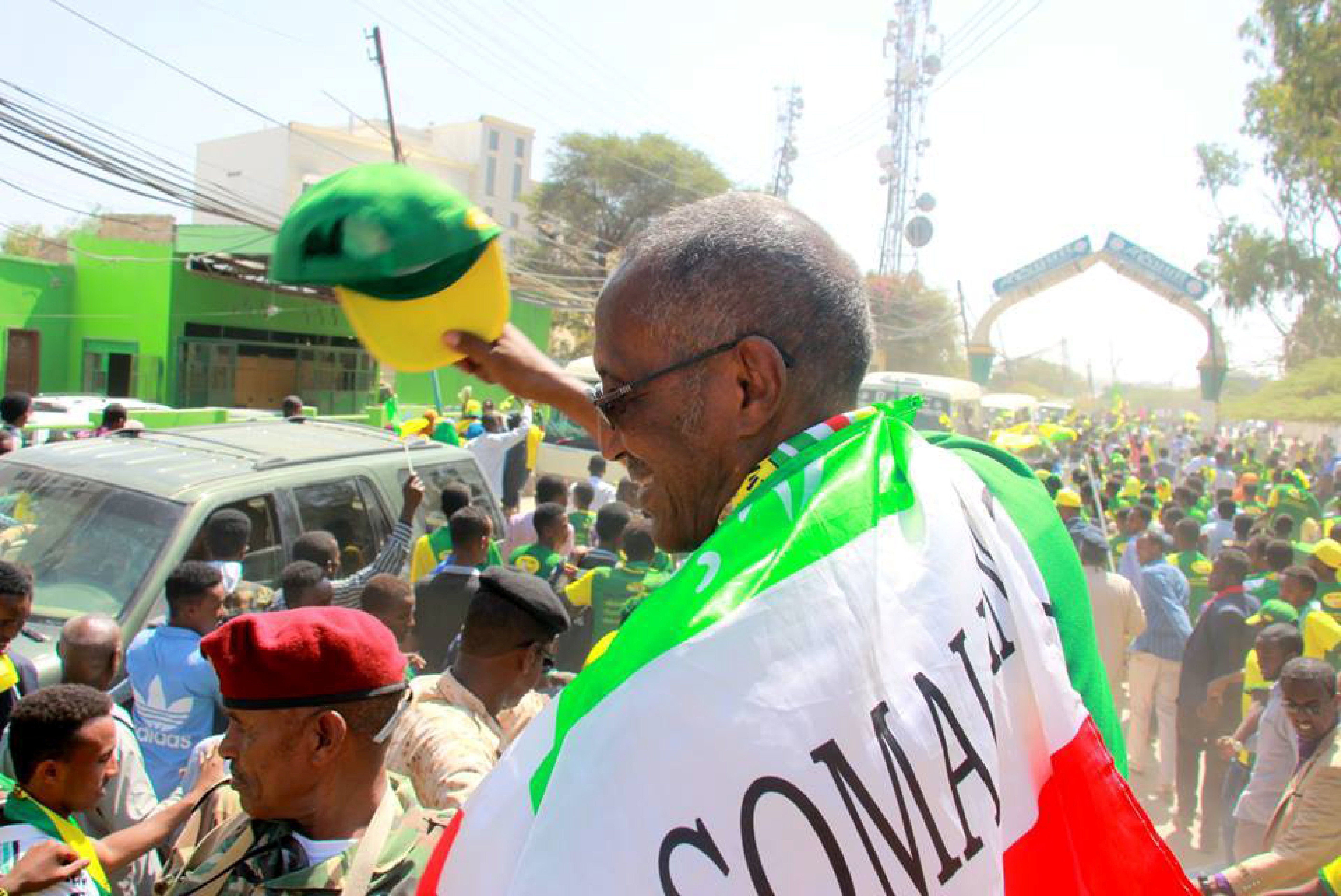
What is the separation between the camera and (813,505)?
3.35ft

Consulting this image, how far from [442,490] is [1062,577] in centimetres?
614

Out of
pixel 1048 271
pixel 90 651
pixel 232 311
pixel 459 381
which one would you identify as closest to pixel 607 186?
pixel 459 381

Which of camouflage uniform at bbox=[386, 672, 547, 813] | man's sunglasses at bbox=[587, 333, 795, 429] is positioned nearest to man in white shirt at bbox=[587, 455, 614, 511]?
camouflage uniform at bbox=[386, 672, 547, 813]

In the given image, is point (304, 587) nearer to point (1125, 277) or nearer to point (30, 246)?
point (1125, 277)

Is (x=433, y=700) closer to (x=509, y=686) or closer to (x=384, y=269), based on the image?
(x=509, y=686)

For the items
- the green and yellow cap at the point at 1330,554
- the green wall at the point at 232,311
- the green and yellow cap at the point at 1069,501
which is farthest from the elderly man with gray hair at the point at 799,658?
the green wall at the point at 232,311

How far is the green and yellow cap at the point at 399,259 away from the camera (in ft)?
5.50

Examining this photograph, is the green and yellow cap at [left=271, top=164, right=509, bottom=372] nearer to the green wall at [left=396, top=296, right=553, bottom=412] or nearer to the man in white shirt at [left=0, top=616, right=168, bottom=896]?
the man in white shirt at [left=0, top=616, right=168, bottom=896]

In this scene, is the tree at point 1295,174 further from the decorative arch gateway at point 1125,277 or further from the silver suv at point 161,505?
the silver suv at point 161,505

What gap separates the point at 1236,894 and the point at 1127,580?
3248 mm

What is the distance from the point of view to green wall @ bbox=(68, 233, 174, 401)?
2466 centimetres

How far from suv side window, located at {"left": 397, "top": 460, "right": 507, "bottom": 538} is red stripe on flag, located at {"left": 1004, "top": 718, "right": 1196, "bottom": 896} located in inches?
238

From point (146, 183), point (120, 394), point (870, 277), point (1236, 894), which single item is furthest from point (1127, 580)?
point (870, 277)

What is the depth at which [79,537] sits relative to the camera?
5.17 metres
